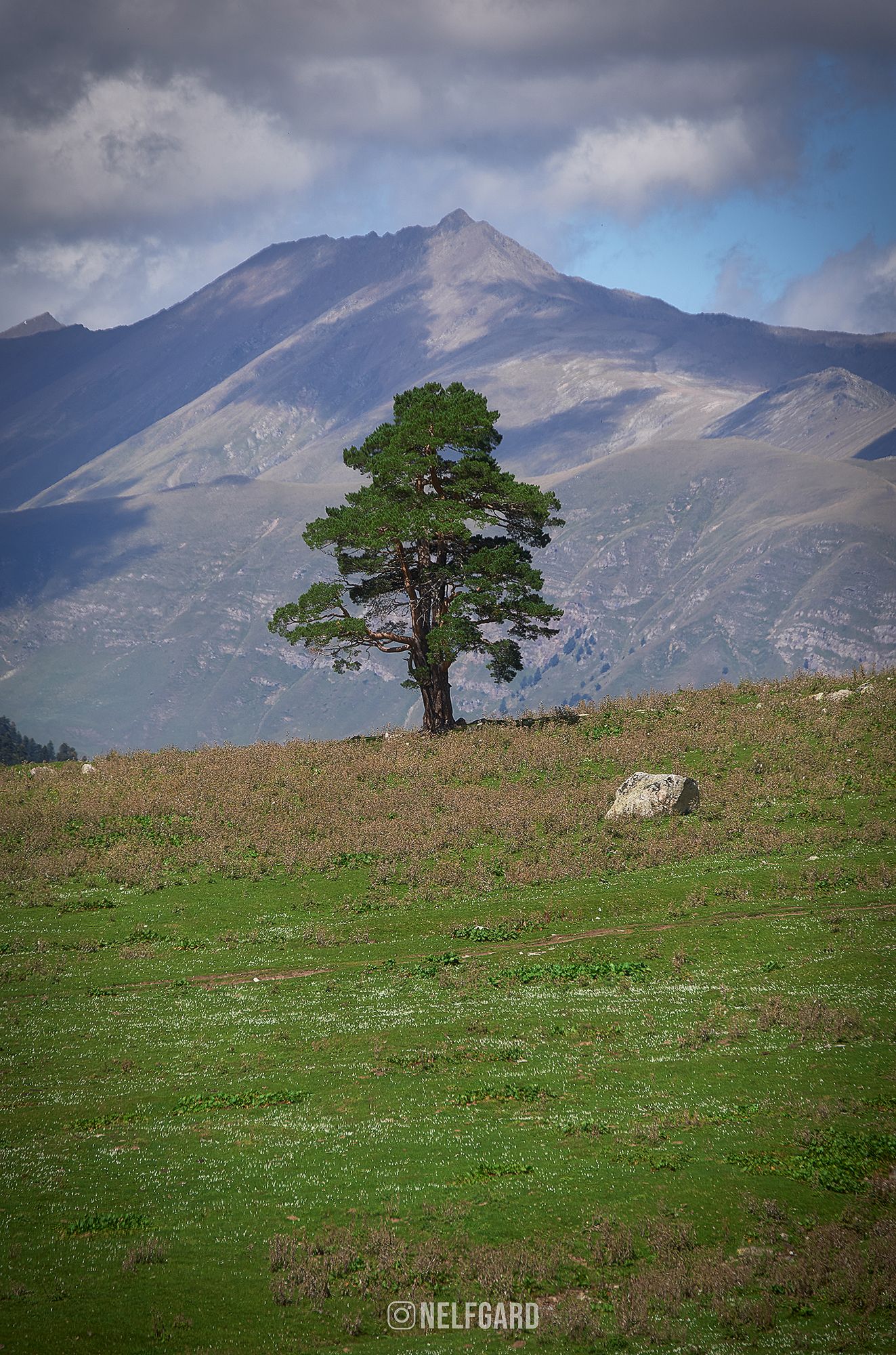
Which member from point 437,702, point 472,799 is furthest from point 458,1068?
point 437,702

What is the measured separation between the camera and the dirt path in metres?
29.5

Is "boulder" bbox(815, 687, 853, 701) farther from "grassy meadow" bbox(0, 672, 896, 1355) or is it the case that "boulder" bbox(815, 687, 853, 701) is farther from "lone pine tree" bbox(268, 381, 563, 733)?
"lone pine tree" bbox(268, 381, 563, 733)

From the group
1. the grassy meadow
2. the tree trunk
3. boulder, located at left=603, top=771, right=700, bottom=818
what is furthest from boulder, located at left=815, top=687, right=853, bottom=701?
the tree trunk

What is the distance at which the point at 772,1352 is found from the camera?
12.1 m

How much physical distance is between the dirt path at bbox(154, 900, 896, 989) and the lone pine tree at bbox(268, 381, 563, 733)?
30003mm

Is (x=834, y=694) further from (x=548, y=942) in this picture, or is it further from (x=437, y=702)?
(x=548, y=942)

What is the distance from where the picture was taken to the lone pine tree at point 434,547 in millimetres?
60688

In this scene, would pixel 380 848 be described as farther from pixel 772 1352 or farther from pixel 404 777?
pixel 772 1352

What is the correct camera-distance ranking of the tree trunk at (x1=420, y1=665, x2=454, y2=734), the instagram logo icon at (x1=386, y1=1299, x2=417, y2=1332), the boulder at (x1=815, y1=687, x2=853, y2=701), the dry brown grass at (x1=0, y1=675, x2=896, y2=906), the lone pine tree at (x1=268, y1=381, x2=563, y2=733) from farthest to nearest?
the tree trunk at (x1=420, y1=665, x2=454, y2=734) → the lone pine tree at (x1=268, y1=381, x2=563, y2=733) → the boulder at (x1=815, y1=687, x2=853, y2=701) → the dry brown grass at (x1=0, y1=675, x2=896, y2=906) → the instagram logo icon at (x1=386, y1=1299, x2=417, y2=1332)

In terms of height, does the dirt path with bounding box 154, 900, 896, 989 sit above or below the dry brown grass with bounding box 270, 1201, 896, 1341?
above

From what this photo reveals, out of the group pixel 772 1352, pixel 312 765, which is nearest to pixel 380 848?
pixel 312 765

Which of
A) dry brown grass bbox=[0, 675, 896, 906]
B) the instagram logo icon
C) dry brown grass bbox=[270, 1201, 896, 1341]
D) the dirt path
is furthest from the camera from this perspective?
dry brown grass bbox=[0, 675, 896, 906]

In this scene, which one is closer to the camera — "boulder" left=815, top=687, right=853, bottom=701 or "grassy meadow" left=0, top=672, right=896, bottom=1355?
"grassy meadow" left=0, top=672, right=896, bottom=1355

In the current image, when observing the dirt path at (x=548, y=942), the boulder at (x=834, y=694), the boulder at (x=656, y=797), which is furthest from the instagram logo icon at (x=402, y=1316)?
the boulder at (x=834, y=694)
